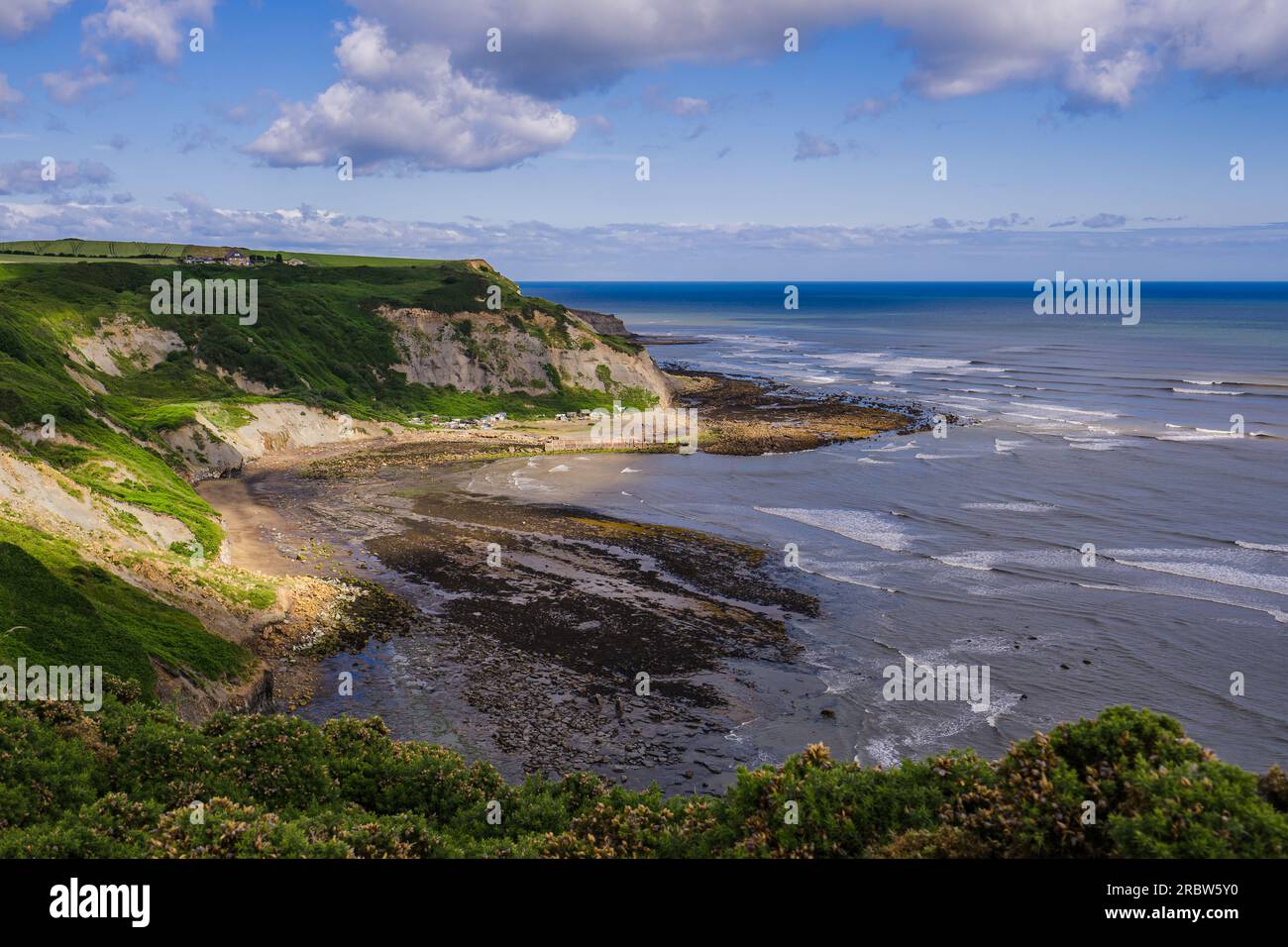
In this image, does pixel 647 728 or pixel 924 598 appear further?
pixel 924 598

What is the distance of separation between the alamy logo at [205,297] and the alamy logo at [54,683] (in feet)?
227

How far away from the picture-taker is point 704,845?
1284 centimetres

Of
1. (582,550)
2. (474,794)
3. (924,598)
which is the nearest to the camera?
(474,794)

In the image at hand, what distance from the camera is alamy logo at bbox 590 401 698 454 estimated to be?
261ft

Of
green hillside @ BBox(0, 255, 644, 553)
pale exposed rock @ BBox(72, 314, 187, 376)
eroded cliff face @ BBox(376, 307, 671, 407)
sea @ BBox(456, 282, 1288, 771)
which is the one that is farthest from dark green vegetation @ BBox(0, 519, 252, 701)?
eroded cliff face @ BBox(376, 307, 671, 407)

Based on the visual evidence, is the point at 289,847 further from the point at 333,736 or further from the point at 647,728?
the point at 647,728

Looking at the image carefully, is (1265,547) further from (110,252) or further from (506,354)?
(110,252)

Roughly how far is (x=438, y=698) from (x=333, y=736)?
9.98m

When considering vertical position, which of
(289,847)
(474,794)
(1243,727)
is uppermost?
(289,847)

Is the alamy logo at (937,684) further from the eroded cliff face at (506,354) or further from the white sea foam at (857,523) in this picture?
the eroded cliff face at (506,354)
